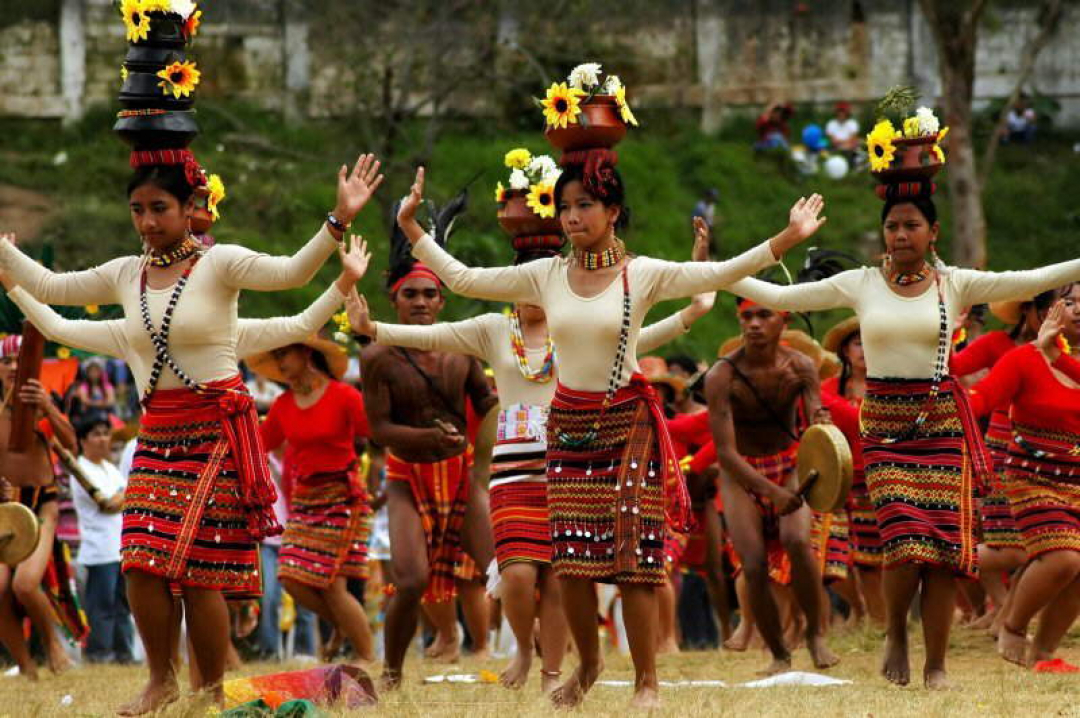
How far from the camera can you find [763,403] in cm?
1131

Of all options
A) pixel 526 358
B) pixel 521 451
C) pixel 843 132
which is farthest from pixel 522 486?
pixel 843 132

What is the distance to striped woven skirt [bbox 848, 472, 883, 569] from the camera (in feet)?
41.3

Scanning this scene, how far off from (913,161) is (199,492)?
3731 millimetres

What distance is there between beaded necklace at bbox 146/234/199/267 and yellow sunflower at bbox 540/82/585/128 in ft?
5.49

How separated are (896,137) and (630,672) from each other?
4005mm

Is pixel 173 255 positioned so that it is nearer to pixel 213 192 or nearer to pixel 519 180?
pixel 213 192

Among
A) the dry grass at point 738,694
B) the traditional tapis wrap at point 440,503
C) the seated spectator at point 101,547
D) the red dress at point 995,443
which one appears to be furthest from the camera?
the seated spectator at point 101,547

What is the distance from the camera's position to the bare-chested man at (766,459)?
428 inches

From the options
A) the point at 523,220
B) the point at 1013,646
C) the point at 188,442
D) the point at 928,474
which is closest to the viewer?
the point at 188,442

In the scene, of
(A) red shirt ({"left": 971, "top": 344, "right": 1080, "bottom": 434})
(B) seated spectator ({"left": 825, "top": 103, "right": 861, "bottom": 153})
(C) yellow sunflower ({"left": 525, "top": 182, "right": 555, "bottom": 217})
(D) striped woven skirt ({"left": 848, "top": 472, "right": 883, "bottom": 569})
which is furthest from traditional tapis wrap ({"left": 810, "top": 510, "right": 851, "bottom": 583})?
(B) seated spectator ({"left": 825, "top": 103, "right": 861, "bottom": 153})

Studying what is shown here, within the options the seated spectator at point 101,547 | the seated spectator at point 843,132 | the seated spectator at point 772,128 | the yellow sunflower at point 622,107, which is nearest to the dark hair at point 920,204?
the yellow sunflower at point 622,107

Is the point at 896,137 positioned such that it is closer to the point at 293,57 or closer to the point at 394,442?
the point at 394,442

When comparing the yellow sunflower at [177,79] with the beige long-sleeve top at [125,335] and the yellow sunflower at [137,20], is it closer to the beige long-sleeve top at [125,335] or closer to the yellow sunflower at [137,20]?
the yellow sunflower at [137,20]

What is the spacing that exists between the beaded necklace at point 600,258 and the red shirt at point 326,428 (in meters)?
4.20
